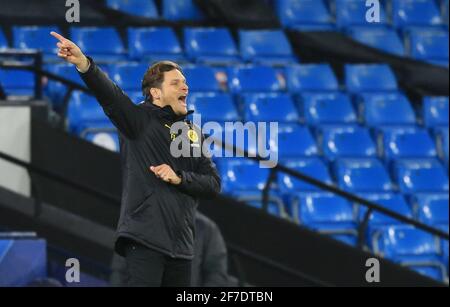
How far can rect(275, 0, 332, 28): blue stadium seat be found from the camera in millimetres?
12430

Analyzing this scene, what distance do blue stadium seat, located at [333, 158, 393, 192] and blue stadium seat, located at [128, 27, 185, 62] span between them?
204 centimetres

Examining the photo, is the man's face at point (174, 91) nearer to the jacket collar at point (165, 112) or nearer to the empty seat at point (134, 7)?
the jacket collar at point (165, 112)

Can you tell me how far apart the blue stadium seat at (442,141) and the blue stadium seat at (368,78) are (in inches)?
30.5

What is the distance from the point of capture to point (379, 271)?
9078 mm

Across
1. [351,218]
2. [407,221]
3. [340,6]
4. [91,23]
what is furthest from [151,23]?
[407,221]

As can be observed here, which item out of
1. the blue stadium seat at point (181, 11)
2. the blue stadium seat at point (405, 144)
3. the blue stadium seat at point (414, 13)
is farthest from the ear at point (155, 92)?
the blue stadium seat at point (414, 13)

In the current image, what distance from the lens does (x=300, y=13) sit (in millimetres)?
12477

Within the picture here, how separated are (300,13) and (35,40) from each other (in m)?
2.83

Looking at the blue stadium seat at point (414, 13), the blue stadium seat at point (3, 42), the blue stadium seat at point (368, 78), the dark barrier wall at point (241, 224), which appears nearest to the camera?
the dark barrier wall at point (241, 224)

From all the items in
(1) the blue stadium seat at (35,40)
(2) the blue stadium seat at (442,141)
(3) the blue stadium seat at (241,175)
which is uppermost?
(1) the blue stadium seat at (35,40)

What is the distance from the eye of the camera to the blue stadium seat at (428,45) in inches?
493

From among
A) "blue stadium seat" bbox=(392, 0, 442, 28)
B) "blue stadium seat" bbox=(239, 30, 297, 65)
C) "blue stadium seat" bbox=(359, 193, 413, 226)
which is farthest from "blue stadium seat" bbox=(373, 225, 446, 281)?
"blue stadium seat" bbox=(392, 0, 442, 28)

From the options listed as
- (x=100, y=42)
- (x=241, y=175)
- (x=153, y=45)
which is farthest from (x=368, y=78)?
(x=100, y=42)
